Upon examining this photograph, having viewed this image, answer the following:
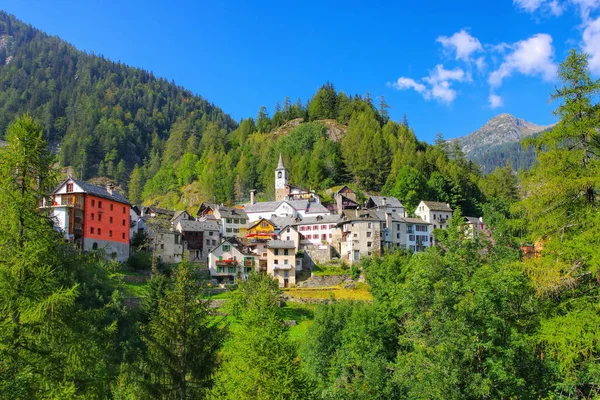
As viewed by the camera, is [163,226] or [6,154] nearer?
[6,154]

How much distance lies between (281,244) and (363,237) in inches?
499

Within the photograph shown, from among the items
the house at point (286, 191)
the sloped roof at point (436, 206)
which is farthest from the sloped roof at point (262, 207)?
the sloped roof at point (436, 206)

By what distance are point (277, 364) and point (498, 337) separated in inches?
361

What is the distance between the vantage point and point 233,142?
153m

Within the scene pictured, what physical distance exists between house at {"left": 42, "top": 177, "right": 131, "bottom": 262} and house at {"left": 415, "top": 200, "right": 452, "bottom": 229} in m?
51.3

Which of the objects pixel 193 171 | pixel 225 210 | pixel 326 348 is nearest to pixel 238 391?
pixel 326 348

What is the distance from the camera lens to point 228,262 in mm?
69562

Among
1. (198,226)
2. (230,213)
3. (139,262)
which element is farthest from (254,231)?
(139,262)

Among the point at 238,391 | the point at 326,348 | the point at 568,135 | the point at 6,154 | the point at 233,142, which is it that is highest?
the point at 233,142

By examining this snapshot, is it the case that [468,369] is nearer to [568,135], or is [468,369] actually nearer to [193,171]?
[568,135]

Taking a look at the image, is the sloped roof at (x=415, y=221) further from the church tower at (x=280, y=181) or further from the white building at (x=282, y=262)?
the church tower at (x=280, y=181)

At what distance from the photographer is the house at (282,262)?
233 ft

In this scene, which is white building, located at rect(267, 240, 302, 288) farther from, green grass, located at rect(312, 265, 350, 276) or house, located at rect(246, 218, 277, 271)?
green grass, located at rect(312, 265, 350, 276)

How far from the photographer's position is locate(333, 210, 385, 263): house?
7369 cm
